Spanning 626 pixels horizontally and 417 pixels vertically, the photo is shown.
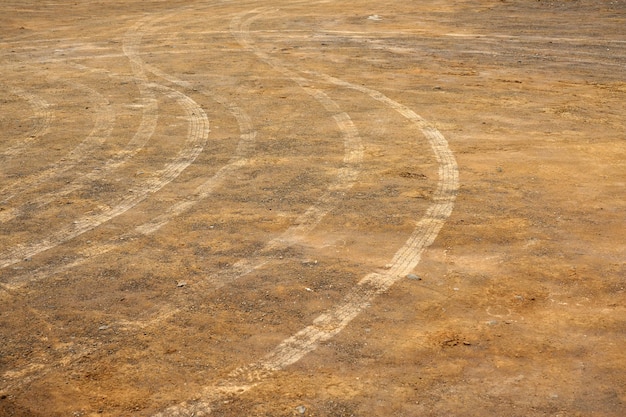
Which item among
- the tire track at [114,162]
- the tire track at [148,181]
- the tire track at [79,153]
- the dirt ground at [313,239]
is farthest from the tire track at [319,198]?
the tire track at [79,153]

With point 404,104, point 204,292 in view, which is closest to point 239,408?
point 204,292

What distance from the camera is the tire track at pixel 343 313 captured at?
6816 mm

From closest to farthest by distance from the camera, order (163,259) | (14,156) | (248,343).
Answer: (248,343) < (163,259) < (14,156)

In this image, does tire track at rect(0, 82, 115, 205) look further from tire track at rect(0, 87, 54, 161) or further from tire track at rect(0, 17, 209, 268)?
tire track at rect(0, 17, 209, 268)

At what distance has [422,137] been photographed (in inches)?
554

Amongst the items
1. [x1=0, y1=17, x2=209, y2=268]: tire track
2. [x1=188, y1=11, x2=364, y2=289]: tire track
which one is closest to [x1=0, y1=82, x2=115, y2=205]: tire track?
[x1=0, y1=17, x2=209, y2=268]: tire track

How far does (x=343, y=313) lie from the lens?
8.10 meters

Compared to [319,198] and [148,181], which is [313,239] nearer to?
[319,198]

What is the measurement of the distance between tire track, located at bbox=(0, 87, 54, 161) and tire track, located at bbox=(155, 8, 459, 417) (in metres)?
7.03

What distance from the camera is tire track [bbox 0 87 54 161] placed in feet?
44.4

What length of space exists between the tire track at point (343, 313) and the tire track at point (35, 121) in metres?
7.03

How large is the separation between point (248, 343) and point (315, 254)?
6.85 ft

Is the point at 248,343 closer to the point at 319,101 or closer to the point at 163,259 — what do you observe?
the point at 163,259

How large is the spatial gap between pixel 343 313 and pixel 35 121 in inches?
373
